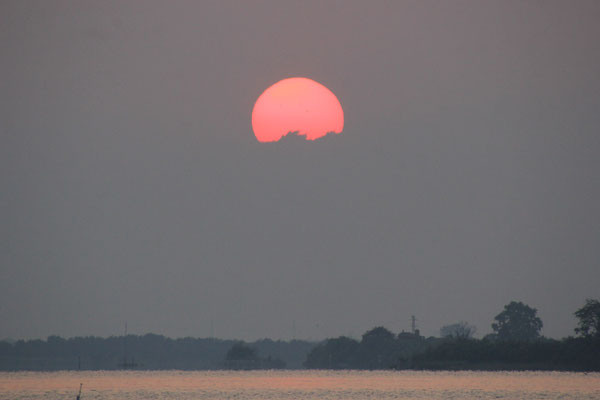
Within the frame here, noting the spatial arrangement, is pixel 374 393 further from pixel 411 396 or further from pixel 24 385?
pixel 24 385

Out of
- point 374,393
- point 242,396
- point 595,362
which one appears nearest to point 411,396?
point 374,393

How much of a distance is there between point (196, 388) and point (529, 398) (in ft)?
173

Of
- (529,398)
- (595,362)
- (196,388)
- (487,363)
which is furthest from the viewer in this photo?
(487,363)

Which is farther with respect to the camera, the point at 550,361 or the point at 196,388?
the point at 550,361

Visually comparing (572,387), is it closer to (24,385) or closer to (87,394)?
(87,394)

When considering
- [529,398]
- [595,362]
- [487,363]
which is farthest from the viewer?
[487,363]

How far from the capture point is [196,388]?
458 ft

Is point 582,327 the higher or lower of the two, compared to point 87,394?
higher

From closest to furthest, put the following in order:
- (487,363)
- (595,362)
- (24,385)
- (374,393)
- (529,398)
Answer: (529,398) < (374,393) < (24,385) < (595,362) < (487,363)

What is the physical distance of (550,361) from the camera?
607 ft

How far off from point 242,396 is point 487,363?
90.8m

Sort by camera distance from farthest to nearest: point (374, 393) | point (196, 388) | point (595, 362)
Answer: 1. point (595, 362)
2. point (196, 388)
3. point (374, 393)

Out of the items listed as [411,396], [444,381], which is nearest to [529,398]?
[411,396]

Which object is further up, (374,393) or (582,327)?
(582,327)
